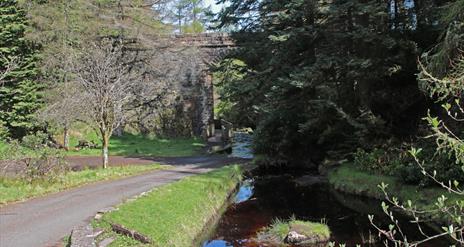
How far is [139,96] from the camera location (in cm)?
3659

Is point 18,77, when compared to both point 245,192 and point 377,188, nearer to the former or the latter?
point 245,192

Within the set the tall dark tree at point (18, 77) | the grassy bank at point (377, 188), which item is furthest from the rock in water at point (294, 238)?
the tall dark tree at point (18, 77)

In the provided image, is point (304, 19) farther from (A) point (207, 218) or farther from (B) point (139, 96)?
(B) point (139, 96)

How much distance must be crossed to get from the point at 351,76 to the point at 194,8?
1807 inches

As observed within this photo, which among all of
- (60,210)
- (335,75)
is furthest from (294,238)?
(335,75)

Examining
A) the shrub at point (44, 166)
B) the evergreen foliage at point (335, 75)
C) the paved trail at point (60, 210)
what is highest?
the evergreen foliage at point (335, 75)

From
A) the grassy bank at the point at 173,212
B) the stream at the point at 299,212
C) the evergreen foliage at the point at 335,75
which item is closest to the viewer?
the grassy bank at the point at 173,212

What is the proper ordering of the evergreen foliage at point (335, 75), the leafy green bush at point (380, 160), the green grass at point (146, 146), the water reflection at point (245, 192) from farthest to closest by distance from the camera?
the green grass at point (146, 146), the evergreen foliage at point (335, 75), the water reflection at point (245, 192), the leafy green bush at point (380, 160)

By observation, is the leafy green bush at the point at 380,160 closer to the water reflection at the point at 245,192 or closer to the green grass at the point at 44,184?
the water reflection at the point at 245,192

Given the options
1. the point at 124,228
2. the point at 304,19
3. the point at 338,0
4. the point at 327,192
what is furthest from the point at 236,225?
the point at 304,19

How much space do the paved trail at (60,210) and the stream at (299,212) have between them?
317 cm

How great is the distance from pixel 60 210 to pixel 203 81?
92.5 ft

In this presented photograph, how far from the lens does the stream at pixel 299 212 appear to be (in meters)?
12.6

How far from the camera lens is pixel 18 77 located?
30641 mm
